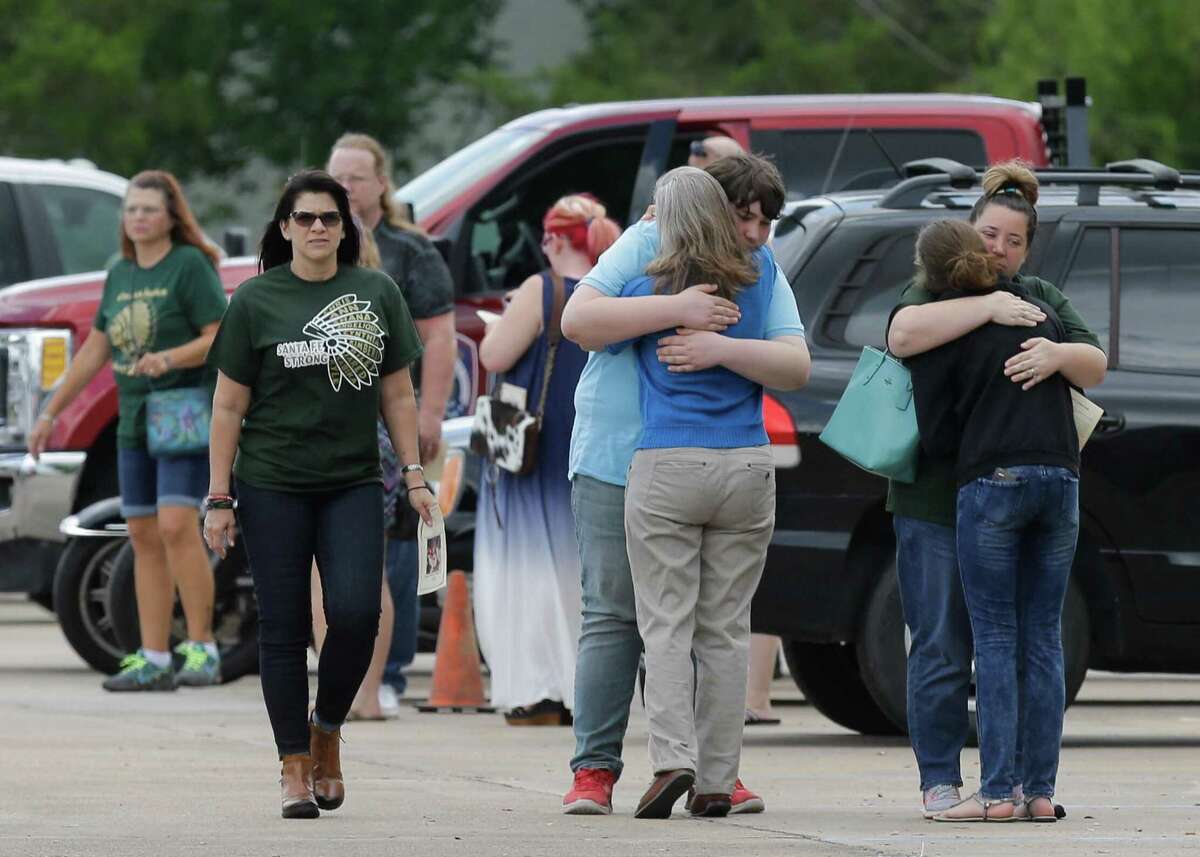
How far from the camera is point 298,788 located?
7.92 meters

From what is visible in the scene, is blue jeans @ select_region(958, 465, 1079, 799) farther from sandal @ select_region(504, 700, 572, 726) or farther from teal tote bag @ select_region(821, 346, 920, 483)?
sandal @ select_region(504, 700, 572, 726)

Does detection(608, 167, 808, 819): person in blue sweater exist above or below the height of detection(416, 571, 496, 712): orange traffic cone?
above

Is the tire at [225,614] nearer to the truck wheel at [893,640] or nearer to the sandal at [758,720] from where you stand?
the sandal at [758,720]

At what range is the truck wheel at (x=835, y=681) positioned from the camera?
10719mm

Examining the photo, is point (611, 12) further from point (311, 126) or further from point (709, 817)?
point (709, 817)

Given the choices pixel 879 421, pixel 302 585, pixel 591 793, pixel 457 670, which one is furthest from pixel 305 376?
pixel 457 670

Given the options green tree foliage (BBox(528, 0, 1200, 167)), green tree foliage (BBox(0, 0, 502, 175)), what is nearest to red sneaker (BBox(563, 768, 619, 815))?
green tree foliage (BBox(528, 0, 1200, 167))

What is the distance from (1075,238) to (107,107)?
40645 mm

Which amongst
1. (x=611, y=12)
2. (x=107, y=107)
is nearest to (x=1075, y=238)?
(x=107, y=107)

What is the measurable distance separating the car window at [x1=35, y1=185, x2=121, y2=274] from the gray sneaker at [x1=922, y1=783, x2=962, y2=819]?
27.9 feet

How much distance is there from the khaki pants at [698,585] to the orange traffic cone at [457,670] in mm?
3781

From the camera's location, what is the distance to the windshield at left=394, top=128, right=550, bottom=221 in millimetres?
13836

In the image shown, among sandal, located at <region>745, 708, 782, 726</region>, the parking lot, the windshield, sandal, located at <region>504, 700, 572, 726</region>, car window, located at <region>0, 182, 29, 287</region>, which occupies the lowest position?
sandal, located at <region>745, 708, 782, 726</region>

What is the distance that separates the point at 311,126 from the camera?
183ft
